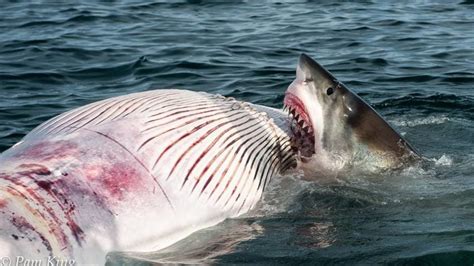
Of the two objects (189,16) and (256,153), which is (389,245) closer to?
(256,153)

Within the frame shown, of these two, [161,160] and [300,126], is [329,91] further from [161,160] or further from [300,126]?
[161,160]

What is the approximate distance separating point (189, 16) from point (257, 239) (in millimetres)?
11101

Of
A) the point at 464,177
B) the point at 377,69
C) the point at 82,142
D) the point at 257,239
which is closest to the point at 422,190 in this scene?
the point at 464,177

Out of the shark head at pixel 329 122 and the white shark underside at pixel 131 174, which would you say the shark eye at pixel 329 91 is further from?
the white shark underside at pixel 131 174

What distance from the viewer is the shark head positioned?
6359 millimetres

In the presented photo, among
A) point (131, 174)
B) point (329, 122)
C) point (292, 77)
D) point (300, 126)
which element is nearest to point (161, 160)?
point (131, 174)

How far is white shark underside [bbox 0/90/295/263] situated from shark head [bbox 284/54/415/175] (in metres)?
0.34

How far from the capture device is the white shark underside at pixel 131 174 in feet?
14.7

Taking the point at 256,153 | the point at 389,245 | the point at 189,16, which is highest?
the point at 189,16

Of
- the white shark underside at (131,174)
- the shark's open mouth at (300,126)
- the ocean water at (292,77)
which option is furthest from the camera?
the shark's open mouth at (300,126)

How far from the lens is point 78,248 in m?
4.49

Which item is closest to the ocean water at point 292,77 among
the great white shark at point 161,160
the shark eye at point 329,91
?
the great white shark at point 161,160

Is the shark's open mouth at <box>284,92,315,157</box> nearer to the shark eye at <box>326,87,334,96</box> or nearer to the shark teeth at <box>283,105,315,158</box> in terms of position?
the shark teeth at <box>283,105,315,158</box>

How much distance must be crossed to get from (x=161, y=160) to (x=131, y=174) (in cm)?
26
